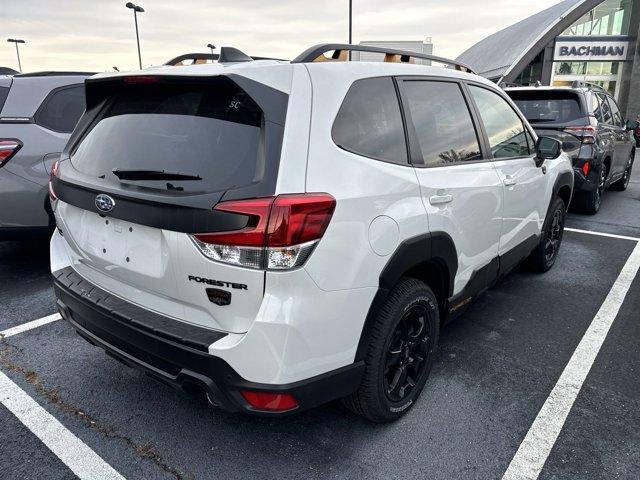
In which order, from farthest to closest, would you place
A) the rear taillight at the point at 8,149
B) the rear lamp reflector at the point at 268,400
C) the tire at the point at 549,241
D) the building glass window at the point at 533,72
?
the building glass window at the point at 533,72
the tire at the point at 549,241
the rear taillight at the point at 8,149
the rear lamp reflector at the point at 268,400

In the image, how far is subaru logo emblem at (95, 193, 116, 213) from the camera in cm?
213

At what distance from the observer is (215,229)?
1820 millimetres

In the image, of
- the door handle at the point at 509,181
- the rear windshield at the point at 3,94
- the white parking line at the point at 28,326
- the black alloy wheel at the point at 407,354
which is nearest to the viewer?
the black alloy wheel at the point at 407,354

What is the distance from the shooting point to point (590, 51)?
29219 millimetres

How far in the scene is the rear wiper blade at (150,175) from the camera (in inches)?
78.4

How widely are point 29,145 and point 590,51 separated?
32.8 m

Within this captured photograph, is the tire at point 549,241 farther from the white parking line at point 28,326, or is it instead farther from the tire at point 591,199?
the white parking line at point 28,326

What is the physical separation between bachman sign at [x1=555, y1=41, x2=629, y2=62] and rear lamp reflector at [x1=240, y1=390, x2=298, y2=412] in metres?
33.0

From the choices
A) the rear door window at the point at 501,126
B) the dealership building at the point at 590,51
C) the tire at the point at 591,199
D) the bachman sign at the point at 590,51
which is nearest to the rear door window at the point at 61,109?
the rear door window at the point at 501,126

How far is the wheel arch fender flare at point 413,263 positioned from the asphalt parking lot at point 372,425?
58cm

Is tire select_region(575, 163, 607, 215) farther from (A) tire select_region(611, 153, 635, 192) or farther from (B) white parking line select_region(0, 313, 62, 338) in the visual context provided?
(B) white parking line select_region(0, 313, 62, 338)

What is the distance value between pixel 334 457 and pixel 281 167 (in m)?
1.39

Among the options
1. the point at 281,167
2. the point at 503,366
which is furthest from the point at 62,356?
the point at 503,366

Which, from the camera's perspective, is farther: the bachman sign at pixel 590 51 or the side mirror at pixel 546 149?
the bachman sign at pixel 590 51
